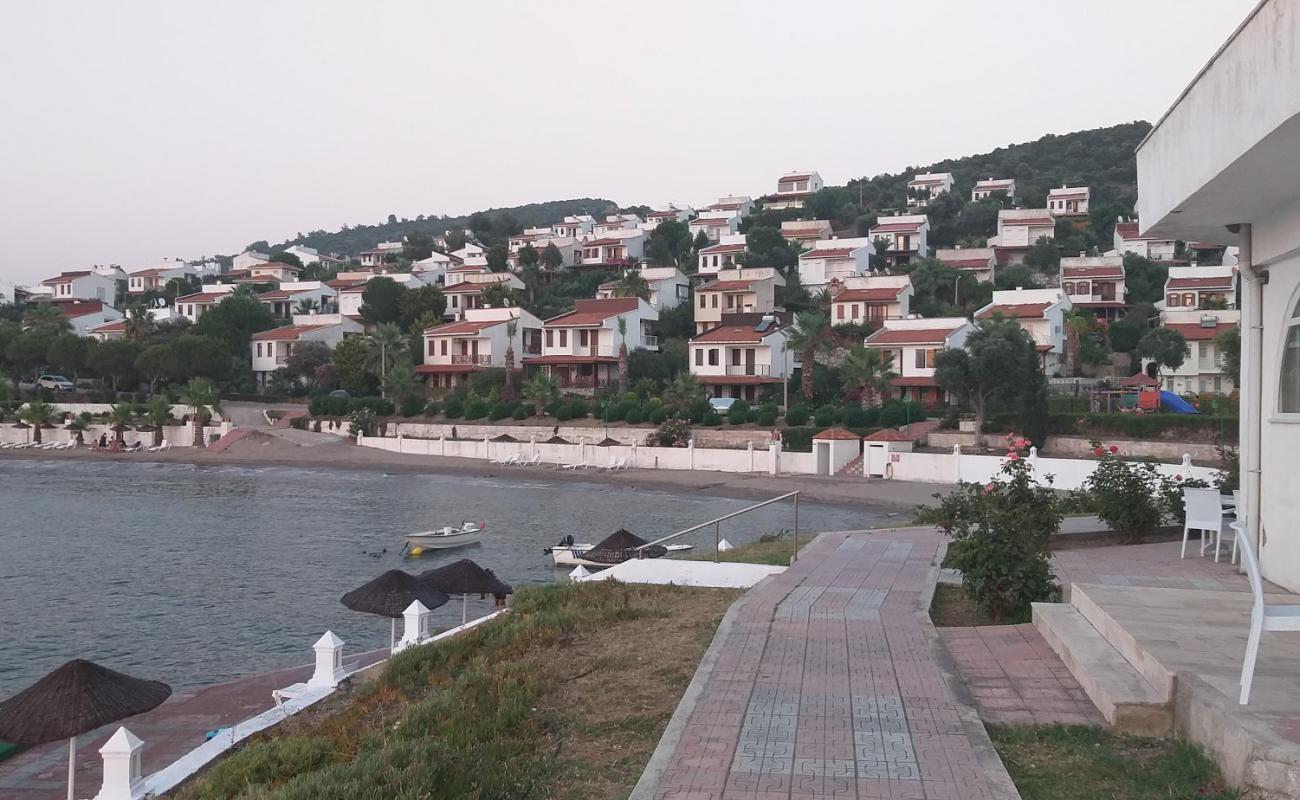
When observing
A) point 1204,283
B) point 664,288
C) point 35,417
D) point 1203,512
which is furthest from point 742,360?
point 1203,512

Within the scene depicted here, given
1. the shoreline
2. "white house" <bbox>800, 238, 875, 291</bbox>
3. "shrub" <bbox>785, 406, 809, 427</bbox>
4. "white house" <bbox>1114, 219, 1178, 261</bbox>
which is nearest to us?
the shoreline

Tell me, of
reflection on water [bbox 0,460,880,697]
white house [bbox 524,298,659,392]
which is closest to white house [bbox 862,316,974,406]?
reflection on water [bbox 0,460,880,697]

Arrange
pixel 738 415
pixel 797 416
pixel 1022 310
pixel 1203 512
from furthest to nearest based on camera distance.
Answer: pixel 1022 310
pixel 738 415
pixel 797 416
pixel 1203 512

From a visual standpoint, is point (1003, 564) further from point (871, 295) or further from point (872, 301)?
point (871, 295)

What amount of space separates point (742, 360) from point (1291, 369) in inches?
2044

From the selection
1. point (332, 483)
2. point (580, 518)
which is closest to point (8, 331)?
point (332, 483)

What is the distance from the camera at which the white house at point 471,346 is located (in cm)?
7012

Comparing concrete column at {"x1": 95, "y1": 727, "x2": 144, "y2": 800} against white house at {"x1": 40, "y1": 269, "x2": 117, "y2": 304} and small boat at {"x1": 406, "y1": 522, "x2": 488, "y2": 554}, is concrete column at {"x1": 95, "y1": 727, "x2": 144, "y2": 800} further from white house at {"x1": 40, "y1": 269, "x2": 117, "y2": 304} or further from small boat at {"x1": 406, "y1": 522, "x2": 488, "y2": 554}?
white house at {"x1": 40, "y1": 269, "x2": 117, "y2": 304}

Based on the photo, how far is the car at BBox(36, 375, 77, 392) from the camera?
78.9 metres

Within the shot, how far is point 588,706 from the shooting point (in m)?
7.38

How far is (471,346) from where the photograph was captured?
231 ft

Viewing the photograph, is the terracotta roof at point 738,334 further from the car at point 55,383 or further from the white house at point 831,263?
the car at point 55,383

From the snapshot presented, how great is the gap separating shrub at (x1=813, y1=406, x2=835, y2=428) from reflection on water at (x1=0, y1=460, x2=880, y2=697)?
27.0 feet

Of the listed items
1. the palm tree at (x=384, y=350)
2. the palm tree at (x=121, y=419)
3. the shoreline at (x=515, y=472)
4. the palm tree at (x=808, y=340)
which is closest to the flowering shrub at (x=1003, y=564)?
the shoreline at (x=515, y=472)
